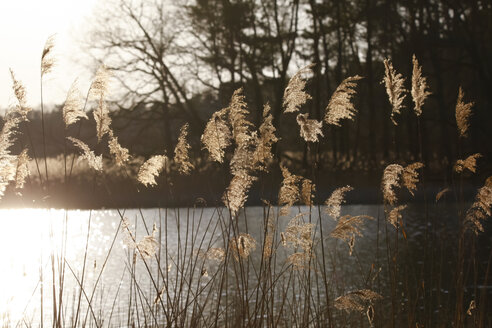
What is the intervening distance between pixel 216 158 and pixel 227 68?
18587mm

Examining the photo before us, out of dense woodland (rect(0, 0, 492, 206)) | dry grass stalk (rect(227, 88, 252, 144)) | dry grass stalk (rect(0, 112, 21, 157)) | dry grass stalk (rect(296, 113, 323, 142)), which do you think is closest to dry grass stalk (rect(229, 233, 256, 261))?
dry grass stalk (rect(227, 88, 252, 144))

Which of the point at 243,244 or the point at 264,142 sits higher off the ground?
the point at 264,142

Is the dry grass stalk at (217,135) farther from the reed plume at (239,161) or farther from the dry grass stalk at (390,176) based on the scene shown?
the dry grass stalk at (390,176)

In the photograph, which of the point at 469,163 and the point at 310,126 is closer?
the point at 310,126

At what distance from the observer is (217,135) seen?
3.38 meters

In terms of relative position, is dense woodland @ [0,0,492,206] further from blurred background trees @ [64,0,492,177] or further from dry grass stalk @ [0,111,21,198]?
dry grass stalk @ [0,111,21,198]

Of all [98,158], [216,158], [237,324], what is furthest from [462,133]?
[98,158]

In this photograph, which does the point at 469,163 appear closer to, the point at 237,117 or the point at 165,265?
the point at 237,117

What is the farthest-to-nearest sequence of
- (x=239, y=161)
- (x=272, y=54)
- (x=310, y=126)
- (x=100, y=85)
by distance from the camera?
(x=272, y=54) < (x=100, y=85) < (x=239, y=161) < (x=310, y=126)

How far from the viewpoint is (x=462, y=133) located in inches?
144

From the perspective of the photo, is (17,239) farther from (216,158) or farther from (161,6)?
(161,6)

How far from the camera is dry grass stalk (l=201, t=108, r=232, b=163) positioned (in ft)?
10.9

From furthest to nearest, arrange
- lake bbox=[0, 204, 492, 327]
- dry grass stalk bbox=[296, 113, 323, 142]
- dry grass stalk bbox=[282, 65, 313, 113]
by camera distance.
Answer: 1. lake bbox=[0, 204, 492, 327]
2. dry grass stalk bbox=[282, 65, 313, 113]
3. dry grass stalk bbox=[296, 113, 323, 142]

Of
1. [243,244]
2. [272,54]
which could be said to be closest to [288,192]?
[243,244]
